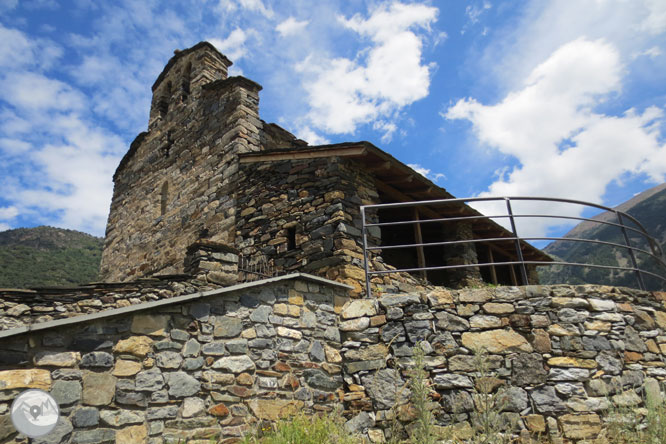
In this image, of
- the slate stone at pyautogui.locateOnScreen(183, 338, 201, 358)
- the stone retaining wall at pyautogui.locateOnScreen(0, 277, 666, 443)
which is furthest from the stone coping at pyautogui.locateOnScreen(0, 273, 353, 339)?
the slate stone at pyautogui.locateOnScreen(183, 338, 201, 358)

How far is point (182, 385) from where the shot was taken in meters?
3.86

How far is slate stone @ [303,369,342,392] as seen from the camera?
15.3 feet

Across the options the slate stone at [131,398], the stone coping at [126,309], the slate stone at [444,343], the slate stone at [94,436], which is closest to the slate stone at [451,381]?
the slate stone at [444,343]

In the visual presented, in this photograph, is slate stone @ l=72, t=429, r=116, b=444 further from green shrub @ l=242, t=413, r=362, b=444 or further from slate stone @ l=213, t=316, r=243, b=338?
slate stone @ l=213, t=316, r=243, b=338

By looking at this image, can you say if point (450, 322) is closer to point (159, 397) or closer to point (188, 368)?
point (188, 368)

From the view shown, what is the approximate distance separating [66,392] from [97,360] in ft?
1.00

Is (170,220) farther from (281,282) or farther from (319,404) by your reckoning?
(319,404)

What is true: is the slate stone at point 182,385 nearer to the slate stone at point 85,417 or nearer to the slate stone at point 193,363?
the slate stone at point 193,363

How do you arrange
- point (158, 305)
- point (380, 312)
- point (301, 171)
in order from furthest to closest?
point (301, 171) → point (380, 312) → point (158, 305)

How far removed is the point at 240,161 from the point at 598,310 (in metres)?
6.49

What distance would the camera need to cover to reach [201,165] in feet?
32.5

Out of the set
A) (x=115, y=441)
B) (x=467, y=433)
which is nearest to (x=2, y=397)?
(x=115, y=441)

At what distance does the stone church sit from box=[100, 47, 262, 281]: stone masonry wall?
31mm

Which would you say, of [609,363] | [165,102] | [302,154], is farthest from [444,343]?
[165,102]
